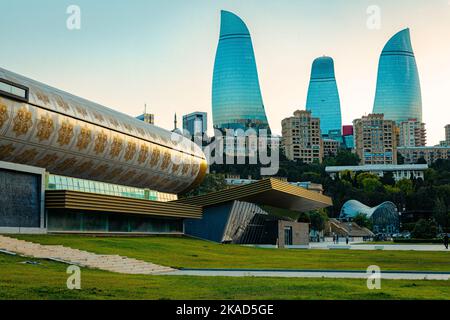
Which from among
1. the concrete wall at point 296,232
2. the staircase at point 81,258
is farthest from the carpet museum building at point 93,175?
the staircase at point 81,258

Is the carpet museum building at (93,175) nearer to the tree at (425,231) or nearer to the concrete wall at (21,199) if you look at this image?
the concrete wall at (21,199)

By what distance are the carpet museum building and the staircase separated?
28.8 feet

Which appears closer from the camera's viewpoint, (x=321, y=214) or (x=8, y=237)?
(x=8, y=237)

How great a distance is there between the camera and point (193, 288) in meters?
23.2

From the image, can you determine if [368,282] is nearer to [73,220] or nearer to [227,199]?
[73,220]

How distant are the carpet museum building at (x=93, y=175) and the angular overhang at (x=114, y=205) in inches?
3.3

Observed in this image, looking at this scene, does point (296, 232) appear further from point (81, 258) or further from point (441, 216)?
point (441, 216)

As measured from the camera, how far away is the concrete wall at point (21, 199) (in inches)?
1788

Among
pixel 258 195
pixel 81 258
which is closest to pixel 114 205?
pixel 258 195

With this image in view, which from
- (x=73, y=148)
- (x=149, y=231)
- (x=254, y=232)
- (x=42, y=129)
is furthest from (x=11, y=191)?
(x=254, y=232)

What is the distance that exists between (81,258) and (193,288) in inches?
504
